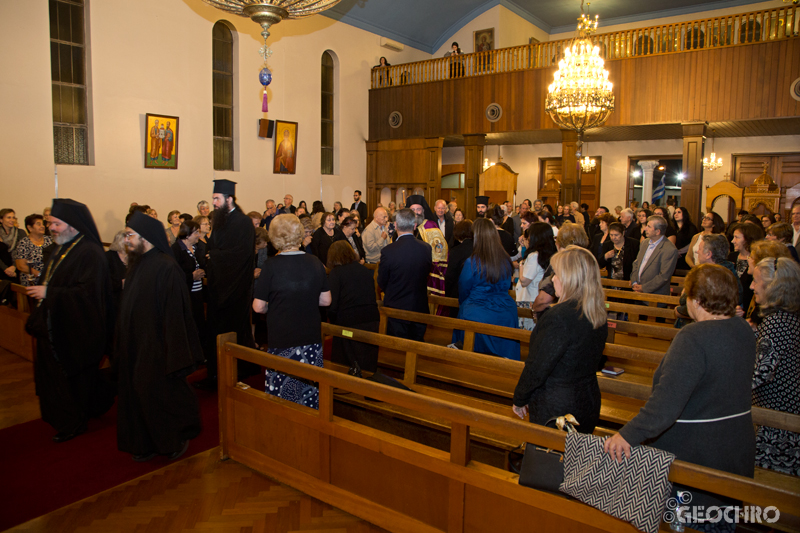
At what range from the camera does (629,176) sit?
16500 millimetres

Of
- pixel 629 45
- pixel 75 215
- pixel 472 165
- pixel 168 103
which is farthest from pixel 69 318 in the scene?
pixel 629 45

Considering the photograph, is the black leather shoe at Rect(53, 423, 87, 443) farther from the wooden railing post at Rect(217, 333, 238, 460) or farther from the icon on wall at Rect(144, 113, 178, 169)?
the icon on wall at Rect(144, 113, 178, 169)

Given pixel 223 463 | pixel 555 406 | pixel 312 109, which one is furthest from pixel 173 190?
pixel 555 406

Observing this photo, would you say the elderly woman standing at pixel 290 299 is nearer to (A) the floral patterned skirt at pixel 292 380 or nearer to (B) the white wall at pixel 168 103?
(A) the floral patterned skirt at pixel 292 380

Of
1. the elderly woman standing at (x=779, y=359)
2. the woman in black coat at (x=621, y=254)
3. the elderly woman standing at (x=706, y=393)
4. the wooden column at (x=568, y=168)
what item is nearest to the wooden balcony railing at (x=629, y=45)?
the wooden column at (x=568, y=168)

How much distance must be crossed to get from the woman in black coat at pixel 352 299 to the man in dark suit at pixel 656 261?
310 cm

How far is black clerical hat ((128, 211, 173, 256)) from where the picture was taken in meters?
3.49

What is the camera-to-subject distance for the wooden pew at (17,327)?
19.2 ft

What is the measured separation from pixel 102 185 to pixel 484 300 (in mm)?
9629

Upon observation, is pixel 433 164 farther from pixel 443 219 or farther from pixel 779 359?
pixel 779 359

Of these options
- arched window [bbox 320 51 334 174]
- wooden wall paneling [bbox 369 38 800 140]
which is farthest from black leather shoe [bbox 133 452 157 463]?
arched window [bbox 320 51 334 174]

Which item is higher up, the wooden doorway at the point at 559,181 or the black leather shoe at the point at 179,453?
the wooden doorway at the point at 559,181

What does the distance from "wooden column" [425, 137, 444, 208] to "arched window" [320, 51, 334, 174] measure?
9.52 ft

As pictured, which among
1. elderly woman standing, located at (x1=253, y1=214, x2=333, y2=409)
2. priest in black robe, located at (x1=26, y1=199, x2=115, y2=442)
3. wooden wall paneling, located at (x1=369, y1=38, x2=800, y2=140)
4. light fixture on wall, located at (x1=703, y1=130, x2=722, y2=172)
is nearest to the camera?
elderly woman standing, located at (x1=253, y1=214, x2=333, y2=409)
